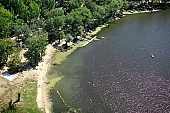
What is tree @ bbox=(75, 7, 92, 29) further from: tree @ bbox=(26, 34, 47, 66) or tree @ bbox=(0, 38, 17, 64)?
tree @ bbox=(0, 38, 17, 64)

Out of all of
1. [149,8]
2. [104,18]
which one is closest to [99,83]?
[104,18]

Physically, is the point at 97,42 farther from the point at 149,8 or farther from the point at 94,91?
the point at 149,8

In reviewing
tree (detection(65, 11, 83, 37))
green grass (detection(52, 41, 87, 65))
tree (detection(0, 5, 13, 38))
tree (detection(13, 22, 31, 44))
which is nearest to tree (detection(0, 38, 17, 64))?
tree (detection(13, 22, 31, 44))

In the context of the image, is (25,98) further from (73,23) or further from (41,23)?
(73,23)

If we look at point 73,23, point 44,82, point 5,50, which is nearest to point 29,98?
point 44,82

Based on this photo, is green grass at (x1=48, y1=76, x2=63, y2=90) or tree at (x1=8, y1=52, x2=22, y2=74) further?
tree at (x1=8, y1=52, x2=22, y2=74)

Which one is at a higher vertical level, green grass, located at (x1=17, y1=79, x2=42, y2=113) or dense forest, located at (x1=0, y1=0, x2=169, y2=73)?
dense forest, located at (x1=0, y1=0, x2=169, y2=73)

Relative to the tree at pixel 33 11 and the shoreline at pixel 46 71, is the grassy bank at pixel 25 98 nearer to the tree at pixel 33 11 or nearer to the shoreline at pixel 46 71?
the shoreline at pixel 46 71
